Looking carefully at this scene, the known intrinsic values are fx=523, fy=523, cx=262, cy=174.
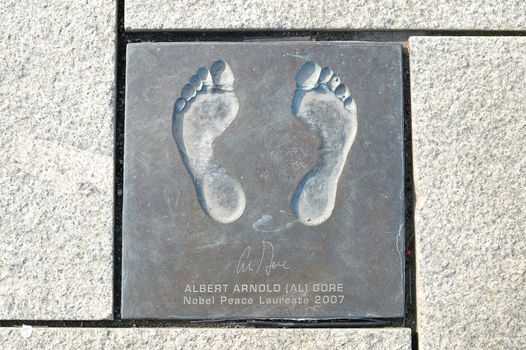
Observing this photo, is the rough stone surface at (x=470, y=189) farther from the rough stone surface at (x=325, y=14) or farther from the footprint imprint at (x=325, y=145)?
the footprint imprint at (x=325, y=145)

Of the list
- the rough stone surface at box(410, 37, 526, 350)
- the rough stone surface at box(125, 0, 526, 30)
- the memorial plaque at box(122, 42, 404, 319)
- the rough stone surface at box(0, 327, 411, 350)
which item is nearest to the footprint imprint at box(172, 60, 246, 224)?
the memorial plaque at box(122, 42, 404, 319)

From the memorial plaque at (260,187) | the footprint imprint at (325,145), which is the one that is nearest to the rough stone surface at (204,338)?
the memorial plaque at (260,187)

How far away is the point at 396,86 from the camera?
1.55m

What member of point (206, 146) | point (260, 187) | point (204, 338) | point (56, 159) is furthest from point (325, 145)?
point (56, 159)

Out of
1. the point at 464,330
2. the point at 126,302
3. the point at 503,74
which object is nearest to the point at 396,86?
the point at 503,74

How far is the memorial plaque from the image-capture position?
4.91 feet

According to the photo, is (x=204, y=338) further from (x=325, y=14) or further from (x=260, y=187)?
(x=325, y=14)

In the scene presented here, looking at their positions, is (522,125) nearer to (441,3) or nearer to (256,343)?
(441,3)

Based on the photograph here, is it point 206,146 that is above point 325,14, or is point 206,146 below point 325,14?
below

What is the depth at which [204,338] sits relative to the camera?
4.92 feet

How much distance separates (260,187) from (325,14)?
1.85ft

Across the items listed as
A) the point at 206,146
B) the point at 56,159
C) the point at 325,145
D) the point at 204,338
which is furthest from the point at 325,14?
the point at 204,338
